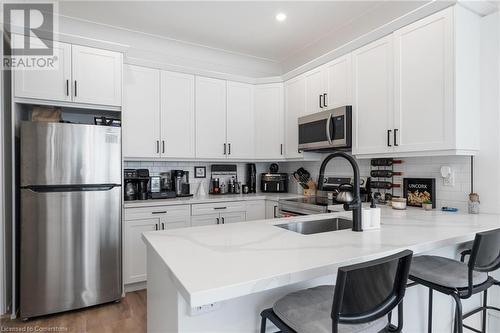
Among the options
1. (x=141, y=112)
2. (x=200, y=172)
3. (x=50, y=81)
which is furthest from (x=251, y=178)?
(x=50, y=81)

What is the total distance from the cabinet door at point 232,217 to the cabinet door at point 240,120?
2.47 ft

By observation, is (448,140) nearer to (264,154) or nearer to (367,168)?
(367,168)

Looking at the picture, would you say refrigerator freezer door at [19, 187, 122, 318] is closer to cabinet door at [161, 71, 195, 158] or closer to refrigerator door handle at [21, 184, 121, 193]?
refrigerator door handle at [21, 184, 121, 193]

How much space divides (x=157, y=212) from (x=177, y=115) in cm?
114

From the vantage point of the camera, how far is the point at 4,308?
2396 millimetres

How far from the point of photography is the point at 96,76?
2654 millimetres

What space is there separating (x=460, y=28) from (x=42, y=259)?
12.1 feet

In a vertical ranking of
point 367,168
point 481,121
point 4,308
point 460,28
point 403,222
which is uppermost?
point 460,28

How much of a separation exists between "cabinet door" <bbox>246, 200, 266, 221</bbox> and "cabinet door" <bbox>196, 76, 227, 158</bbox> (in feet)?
2.34

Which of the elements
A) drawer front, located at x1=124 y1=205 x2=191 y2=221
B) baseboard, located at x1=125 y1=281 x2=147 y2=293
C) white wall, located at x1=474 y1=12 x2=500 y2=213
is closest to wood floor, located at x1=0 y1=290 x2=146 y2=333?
baseboard, located at x1=125 y1=281 x2=147 y2=293

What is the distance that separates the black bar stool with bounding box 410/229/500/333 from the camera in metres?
1.33

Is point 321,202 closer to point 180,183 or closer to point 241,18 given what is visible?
point 180,183

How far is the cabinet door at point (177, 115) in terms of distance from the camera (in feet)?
10.7

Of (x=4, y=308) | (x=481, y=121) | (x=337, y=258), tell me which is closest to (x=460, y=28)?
(x=481, y=121)
